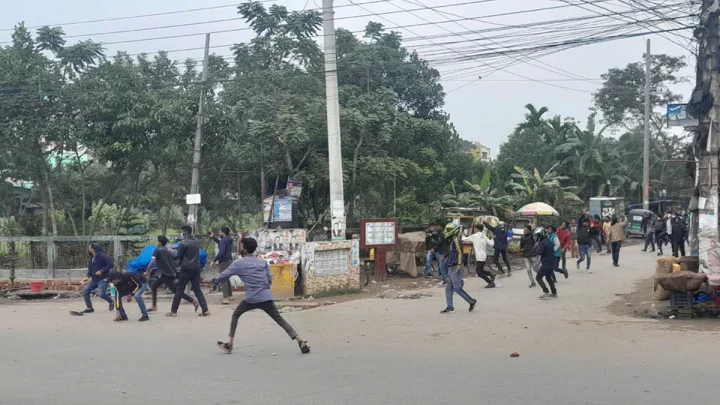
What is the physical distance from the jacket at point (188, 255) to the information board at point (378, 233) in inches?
206

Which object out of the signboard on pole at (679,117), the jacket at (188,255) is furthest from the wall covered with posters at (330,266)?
the signboard on pole at (679,117)

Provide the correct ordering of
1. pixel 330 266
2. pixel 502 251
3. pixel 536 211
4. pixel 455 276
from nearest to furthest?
pixel 455 276 → pixel 330 266 → pixel 502 251 → pixel 536 211

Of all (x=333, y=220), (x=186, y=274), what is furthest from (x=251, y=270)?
(x=333, y=220)

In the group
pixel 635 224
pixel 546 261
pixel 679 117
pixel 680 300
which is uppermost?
Answer: pixel 679 117

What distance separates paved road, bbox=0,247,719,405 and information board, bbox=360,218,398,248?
13.1ft

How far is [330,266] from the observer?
47.6 ft

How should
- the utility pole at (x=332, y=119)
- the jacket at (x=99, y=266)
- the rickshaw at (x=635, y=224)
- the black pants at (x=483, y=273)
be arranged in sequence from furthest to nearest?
the rickshaw at (x=635, y=224)
the utility pole at (x=332, y=119)
the black pants at (x=483, y=273)
the jacket at (x=99, y=266)

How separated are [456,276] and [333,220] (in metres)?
4.68

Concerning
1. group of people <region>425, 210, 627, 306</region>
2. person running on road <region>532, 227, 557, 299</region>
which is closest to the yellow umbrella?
group of people <region>425, 210, 627, 306</region>

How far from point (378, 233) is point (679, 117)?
751cm

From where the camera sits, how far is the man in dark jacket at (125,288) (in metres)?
11.2

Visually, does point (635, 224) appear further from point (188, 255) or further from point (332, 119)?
point (188, 255)

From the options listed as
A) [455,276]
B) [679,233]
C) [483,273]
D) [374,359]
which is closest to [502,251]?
[483,273]

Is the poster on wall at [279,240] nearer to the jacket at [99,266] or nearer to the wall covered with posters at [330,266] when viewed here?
the wall covered with posters at [330,266]
